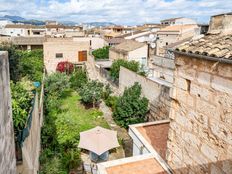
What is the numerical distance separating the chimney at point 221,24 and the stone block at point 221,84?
1.72m

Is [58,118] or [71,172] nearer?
[71,172]

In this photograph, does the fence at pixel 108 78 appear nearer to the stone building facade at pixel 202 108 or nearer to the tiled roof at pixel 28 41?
the tiled roof at pixel 28 41

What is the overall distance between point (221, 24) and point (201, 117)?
237 centimetres

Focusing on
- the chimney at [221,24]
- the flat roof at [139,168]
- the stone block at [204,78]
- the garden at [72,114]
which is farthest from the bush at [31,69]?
the stone block at [204,78]

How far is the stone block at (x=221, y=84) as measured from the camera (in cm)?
429

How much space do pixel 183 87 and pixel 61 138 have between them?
35.0 feet

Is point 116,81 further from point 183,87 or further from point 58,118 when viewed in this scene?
point 183,87

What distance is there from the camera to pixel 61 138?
14508mm

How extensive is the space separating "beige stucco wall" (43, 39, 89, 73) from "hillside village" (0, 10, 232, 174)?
0.13 metres

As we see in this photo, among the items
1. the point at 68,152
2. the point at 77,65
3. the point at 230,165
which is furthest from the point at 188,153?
the point at 77,65

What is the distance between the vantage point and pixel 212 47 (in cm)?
482

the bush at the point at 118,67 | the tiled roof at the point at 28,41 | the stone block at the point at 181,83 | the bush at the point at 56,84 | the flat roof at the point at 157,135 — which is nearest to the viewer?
the stone block at the point at 181,83

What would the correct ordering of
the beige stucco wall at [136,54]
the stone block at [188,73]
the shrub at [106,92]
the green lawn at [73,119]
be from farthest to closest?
the beige stucco wall at [136,54]
the shrub at [106,92]
the green lawn at [73,119]
the stone block at [188,73]

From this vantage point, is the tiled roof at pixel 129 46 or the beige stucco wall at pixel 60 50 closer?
the beige stucco wall at pixel 60 50
